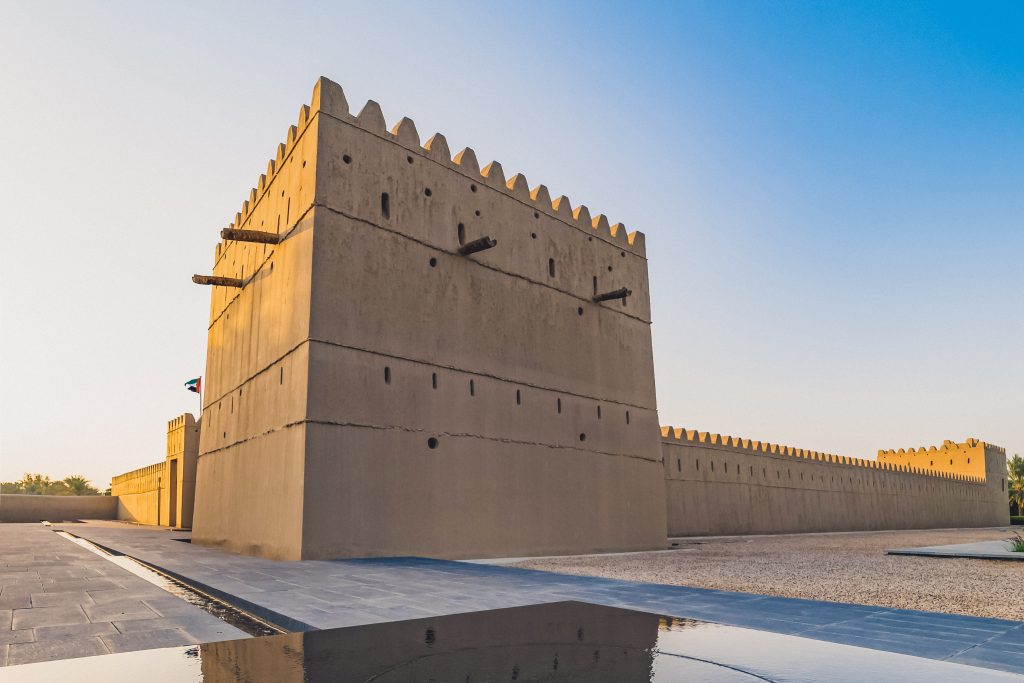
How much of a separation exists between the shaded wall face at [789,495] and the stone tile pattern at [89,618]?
19894 mm

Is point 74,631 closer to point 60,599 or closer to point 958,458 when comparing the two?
point 60,599

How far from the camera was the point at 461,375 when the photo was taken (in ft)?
47.1

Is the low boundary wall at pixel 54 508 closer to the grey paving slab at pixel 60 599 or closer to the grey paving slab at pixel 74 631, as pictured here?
the grey paving slab at pixel 60 599

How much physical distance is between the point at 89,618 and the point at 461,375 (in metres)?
9.39

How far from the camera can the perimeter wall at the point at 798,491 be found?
2525 centimetres

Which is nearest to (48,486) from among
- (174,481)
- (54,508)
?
(54,508)

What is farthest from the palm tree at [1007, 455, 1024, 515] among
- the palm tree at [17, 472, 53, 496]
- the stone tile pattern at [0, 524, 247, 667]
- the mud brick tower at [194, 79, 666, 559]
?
the palm tree at [17, 472, 53, 496]

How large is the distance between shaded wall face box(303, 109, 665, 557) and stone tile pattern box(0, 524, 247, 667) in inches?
155

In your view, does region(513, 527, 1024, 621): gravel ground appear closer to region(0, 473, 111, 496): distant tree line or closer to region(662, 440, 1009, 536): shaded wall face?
region(662, 440, 1009, 536): shaded wall face

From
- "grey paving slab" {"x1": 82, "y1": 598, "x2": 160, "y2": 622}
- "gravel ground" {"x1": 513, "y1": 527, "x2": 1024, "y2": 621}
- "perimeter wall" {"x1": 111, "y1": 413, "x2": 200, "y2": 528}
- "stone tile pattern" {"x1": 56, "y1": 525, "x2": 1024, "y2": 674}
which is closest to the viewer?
"stone tile pattern" {"x1": 56, "y1": 525, "x2": 1024, "y2": 674}

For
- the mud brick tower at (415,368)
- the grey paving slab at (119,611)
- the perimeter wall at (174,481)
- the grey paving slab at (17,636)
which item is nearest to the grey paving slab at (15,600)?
the grey paving slab at (119,611)

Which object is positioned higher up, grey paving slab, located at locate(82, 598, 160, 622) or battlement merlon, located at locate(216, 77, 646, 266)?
battlement merlon, located at locate(216, 77, 646, 266)

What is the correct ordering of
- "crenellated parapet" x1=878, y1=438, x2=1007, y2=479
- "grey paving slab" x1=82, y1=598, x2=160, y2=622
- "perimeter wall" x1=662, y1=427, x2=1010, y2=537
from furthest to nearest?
"crenellated parapet" x1=878, y1=438, x2=1007, y2=479, "perimeter wall" x1=662, y1=427, x2=1010, y2=537, "grey paving slab" x1=82, y1=598, x2=160, y2=622

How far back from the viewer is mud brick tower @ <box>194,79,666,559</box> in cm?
1210
